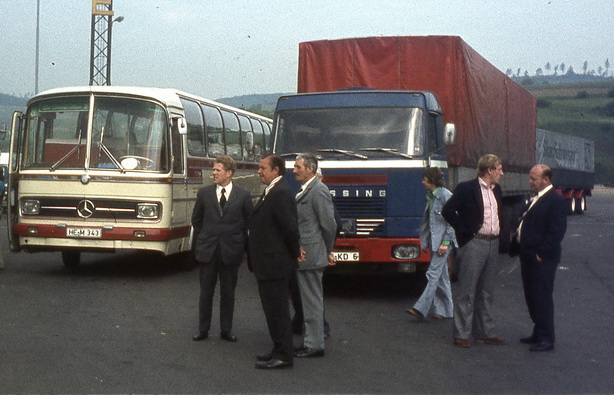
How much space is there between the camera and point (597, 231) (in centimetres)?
2892

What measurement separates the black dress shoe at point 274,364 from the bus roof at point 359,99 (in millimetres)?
5155

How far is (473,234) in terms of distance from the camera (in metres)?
8.57

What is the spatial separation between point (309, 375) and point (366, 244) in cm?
444

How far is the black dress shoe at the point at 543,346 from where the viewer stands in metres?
8.33

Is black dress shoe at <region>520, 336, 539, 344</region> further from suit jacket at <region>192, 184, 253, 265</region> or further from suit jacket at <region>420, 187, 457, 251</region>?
suit jacket at <region>192, 184, 253, 265</region>

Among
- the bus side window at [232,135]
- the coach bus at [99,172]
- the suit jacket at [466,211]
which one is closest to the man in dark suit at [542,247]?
the suit jacket at [466,211]

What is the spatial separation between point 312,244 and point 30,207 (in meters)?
7.38

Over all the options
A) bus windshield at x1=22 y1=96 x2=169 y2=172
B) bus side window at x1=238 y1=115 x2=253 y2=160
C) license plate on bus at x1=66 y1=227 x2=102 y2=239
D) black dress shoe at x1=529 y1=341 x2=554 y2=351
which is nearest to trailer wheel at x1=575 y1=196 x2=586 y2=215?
bus side window at x1=238 y1=115 x2=253 y2=160

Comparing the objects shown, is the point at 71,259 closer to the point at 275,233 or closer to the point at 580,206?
the point at 275,233

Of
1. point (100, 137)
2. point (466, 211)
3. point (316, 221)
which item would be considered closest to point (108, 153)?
point (100, 137)

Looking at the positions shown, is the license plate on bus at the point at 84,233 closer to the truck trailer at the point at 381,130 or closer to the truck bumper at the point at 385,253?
the truck trailer at the point at 381,130

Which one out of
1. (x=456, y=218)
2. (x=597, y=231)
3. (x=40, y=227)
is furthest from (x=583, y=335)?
(x=597, y=231)

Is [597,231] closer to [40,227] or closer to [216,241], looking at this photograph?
[40,227]

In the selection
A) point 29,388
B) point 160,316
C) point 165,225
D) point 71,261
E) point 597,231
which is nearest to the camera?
point 29,388
